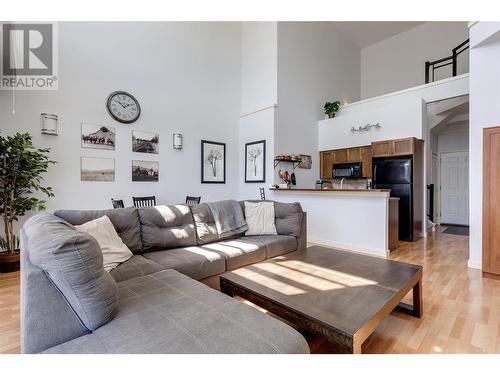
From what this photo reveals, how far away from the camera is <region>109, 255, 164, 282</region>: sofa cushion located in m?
1.81

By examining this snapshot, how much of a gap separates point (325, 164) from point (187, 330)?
582cm

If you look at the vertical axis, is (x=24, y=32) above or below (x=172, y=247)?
above

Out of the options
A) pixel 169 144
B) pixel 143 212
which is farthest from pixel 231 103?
pixel 143 212

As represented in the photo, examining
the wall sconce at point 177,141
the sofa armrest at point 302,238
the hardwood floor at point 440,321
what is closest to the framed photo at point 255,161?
the wall sconce at point 177,141

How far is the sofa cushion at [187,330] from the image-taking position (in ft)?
3.31

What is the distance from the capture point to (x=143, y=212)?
2508 mm

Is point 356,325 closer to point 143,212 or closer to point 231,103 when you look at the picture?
point 143,212

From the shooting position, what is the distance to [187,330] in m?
1.11

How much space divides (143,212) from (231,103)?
4.16m

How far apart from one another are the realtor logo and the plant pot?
2.27 m

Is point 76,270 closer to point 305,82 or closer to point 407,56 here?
point 305,82

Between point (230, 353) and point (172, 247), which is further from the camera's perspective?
point (172, 247)

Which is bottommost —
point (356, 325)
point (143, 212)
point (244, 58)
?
point (356, 325)

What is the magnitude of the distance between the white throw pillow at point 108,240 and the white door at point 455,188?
811 cm
